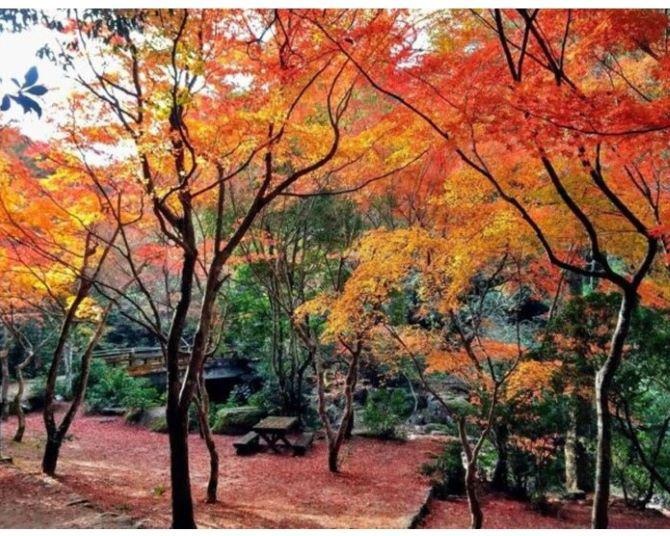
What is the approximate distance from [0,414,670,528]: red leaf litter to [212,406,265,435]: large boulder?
88 cm

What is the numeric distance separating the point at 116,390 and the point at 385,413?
9399 millimetres

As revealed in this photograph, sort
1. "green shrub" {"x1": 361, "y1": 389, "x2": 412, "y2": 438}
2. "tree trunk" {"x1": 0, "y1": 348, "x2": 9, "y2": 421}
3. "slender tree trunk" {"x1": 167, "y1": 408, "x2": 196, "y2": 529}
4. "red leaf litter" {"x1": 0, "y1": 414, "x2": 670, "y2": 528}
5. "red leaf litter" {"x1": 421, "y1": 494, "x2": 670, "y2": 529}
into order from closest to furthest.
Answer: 1. "slender tree trunk" {"x1": 167, "y1": 408, "x2": 196, "y2": 529}
2. "red leaf litter" {"x1": 0, "y1": 414, "x2": 670, "y2": 528}
3. "red leaf litter" {"x1": 421, "y1": 494, "x2": 670, "y2": 529}
4. "tree trunk" {"x1": 0, "y1": 348, "x2": 9, "y2": 421}
5. "green shrub" {"x1": 361, "y1": 389, "x2": 412, "y2": 438}

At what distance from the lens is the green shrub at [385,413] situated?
13.1m

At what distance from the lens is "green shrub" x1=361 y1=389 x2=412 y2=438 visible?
13094mm

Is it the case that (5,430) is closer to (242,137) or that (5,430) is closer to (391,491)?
(391,491)

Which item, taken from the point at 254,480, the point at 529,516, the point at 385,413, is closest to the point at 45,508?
the point at 254,480

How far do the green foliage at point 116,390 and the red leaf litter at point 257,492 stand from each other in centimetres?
349

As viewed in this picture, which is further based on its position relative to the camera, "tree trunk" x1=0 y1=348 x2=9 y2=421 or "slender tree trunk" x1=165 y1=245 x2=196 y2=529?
"tree trunk" x1=0 y1=348 x2=9 y2=421

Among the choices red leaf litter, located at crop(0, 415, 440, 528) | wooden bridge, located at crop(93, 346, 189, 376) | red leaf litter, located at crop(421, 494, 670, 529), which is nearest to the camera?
red leaf litter, located at crop(0, 415, 440, 528)

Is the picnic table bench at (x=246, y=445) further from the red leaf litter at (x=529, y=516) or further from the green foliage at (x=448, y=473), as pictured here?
the red leaf litter at (x=529, y=516)

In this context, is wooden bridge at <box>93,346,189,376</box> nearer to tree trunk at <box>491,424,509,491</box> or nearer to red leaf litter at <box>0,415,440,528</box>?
red leaf litter at <box>0,415,440,528</box>

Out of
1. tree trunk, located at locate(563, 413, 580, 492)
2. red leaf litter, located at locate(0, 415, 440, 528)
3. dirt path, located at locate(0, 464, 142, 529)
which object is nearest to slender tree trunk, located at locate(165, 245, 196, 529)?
dirt path, located at locate(0, 464, 142, 529)

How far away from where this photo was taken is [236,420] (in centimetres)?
1446

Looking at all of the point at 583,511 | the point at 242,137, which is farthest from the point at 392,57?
the point at 583,511
